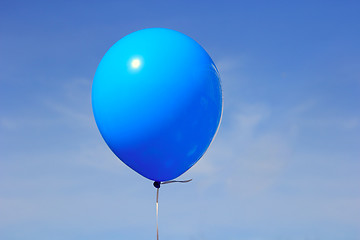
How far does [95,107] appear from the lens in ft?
22.7

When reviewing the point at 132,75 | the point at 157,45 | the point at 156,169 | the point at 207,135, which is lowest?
the point at 156,169

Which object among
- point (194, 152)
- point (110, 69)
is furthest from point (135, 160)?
point (110, 69)

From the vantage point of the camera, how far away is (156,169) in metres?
6.64

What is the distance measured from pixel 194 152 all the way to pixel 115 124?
124 centimetres

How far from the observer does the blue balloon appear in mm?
6309

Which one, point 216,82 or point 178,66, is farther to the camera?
point 216,82

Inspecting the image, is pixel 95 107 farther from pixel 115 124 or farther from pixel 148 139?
pixel 148 139

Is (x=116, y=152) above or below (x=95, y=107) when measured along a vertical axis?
below

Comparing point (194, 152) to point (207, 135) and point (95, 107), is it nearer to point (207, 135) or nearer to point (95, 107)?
point (207, 135)

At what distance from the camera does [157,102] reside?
628 centimetres

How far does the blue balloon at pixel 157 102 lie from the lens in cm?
Answer: 631

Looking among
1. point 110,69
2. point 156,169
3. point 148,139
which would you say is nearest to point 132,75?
point 110,69

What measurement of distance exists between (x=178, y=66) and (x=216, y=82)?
2.45ft

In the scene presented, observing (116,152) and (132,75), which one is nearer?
(132,75)
